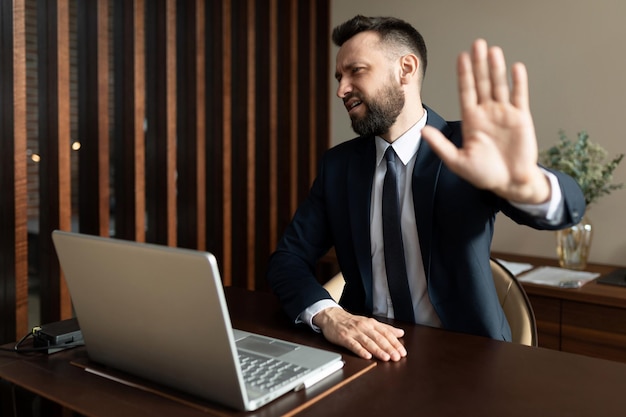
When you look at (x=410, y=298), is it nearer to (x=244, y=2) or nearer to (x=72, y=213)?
(x=72, y=213)

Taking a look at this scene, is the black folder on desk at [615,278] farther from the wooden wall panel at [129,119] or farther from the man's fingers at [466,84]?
the wooden wall panel at [129,119]

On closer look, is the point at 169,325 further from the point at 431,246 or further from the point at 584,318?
the point at 584,318

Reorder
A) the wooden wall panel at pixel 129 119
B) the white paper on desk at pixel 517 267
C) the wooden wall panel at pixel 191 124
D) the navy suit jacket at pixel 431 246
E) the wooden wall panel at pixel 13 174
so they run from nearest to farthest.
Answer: the navy suit jacket at pixel 431 246
the wooden wall panel at pixel 13 174
the wooden wall panel at pixel 129 119
the white paper on desk at pixel 517 267
the wooden wall panel at pixel 191 124

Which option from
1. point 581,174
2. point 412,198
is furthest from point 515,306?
point 581,174

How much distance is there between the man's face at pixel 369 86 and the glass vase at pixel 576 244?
4.46ft

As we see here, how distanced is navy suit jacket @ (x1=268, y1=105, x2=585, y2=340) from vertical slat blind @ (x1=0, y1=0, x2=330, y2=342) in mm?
1118

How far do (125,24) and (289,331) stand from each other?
1772 millimetres

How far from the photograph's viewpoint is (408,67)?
77.0 inches

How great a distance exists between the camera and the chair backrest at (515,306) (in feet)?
5.75

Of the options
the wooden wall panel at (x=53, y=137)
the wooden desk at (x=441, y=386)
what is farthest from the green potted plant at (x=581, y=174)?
the wooden wall panel at (x=53, y=137)

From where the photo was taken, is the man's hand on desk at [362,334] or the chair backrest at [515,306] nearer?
the man's hand on desk at [362,334]

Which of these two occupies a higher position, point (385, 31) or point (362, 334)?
point (385, 31)

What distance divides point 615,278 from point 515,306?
1.13 metres

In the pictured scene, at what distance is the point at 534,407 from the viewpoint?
1.01 m
